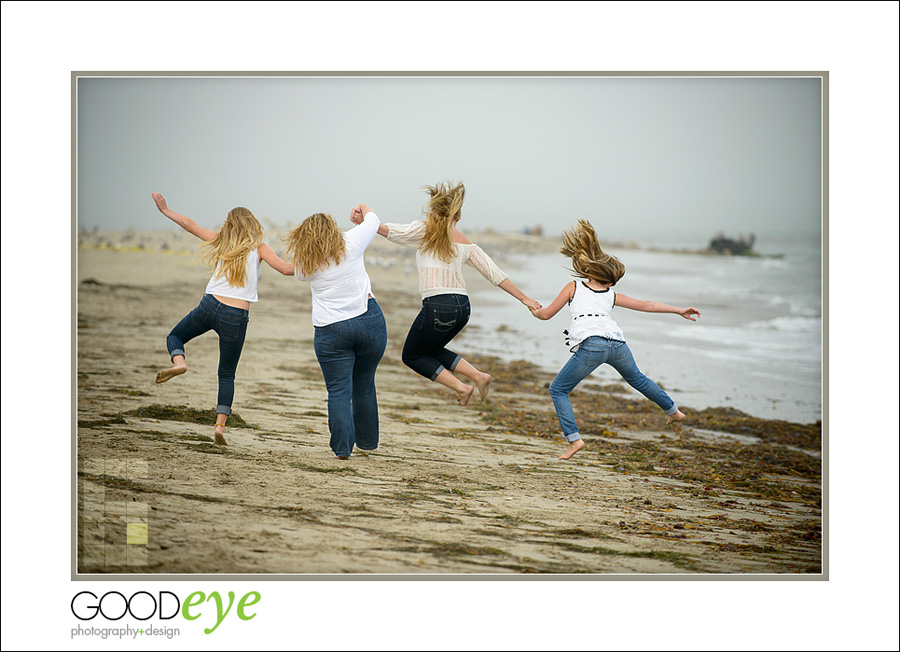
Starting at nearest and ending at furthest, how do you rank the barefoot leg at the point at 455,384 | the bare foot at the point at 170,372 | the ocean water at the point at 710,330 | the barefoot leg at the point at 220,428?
the bare foot at the point at 170,372 → the barefoot leg at the point at 455,384 → the barefoot leg at the point at 220,428 → the ocean water at the point at 710,330

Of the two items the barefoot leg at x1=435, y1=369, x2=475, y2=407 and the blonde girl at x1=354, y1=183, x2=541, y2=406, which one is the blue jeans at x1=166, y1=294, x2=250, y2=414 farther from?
the barefoot leg at x1=435, y1=369, x2=475, y2=407

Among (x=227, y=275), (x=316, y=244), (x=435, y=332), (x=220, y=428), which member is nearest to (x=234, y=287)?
(x=227, y=275)

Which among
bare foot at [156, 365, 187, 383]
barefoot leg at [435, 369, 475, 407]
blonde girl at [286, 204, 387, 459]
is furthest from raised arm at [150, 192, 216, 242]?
barefoot leg at [435, 369, 475, 407]

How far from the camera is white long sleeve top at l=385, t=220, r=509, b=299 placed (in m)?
5.02

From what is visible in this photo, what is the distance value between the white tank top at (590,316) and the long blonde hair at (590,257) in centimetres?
9

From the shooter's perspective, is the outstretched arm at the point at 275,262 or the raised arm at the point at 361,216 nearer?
the outstretched arm at the point at 275,262

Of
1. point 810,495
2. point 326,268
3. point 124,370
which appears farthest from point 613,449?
point 124,370

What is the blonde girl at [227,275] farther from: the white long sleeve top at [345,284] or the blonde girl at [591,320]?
the blonde girl at [591,320]

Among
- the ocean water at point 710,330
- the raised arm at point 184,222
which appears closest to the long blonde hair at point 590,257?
the raised arm at point 184,222

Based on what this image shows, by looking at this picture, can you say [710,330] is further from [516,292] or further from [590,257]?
[516,292]

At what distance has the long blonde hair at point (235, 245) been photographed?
4.98 metres

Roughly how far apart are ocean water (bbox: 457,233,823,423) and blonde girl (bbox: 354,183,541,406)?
2729mm

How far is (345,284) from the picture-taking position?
16.1 ft

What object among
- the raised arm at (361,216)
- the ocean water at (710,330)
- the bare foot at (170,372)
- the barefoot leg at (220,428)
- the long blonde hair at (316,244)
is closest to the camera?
the long blonde hair at (316,244)
